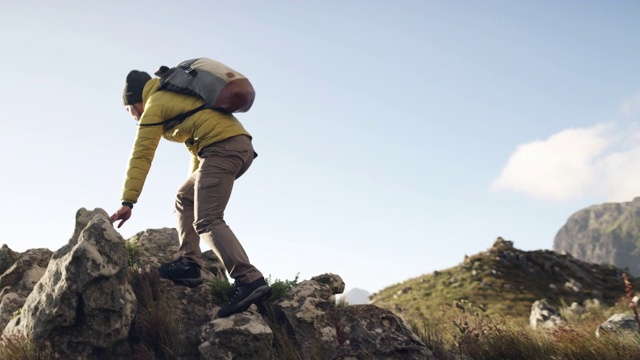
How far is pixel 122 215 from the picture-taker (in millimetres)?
5715

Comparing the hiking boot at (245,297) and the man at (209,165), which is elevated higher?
the man at (209,165)

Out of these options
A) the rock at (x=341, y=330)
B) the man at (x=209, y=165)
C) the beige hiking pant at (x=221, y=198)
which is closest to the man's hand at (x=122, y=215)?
the man at (x=209, y=165)

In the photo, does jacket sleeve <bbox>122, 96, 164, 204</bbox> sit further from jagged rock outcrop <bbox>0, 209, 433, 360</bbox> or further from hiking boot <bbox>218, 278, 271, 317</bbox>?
hiking boot <bbox>218, 278, 271, 317</bbox>

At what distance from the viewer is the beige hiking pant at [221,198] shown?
5652 mm

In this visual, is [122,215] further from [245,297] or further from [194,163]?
[245,297]

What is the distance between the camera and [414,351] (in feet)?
19.5

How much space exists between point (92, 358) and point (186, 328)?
3.59 feet

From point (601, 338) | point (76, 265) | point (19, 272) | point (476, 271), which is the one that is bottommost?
point (601, 338)

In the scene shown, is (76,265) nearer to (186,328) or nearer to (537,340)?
(186,328)

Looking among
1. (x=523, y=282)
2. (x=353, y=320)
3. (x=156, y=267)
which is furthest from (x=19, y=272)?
(x=523, y=282)

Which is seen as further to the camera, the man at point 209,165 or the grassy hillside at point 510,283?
the grassy hillside at point 510,283

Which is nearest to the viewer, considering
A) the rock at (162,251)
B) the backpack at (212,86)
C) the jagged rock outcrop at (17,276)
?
the backpack at (212,86)

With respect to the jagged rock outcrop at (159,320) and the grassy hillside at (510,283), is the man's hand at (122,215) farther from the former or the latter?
the grassy hillside at (510,283)

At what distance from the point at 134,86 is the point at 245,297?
10.6 feet
